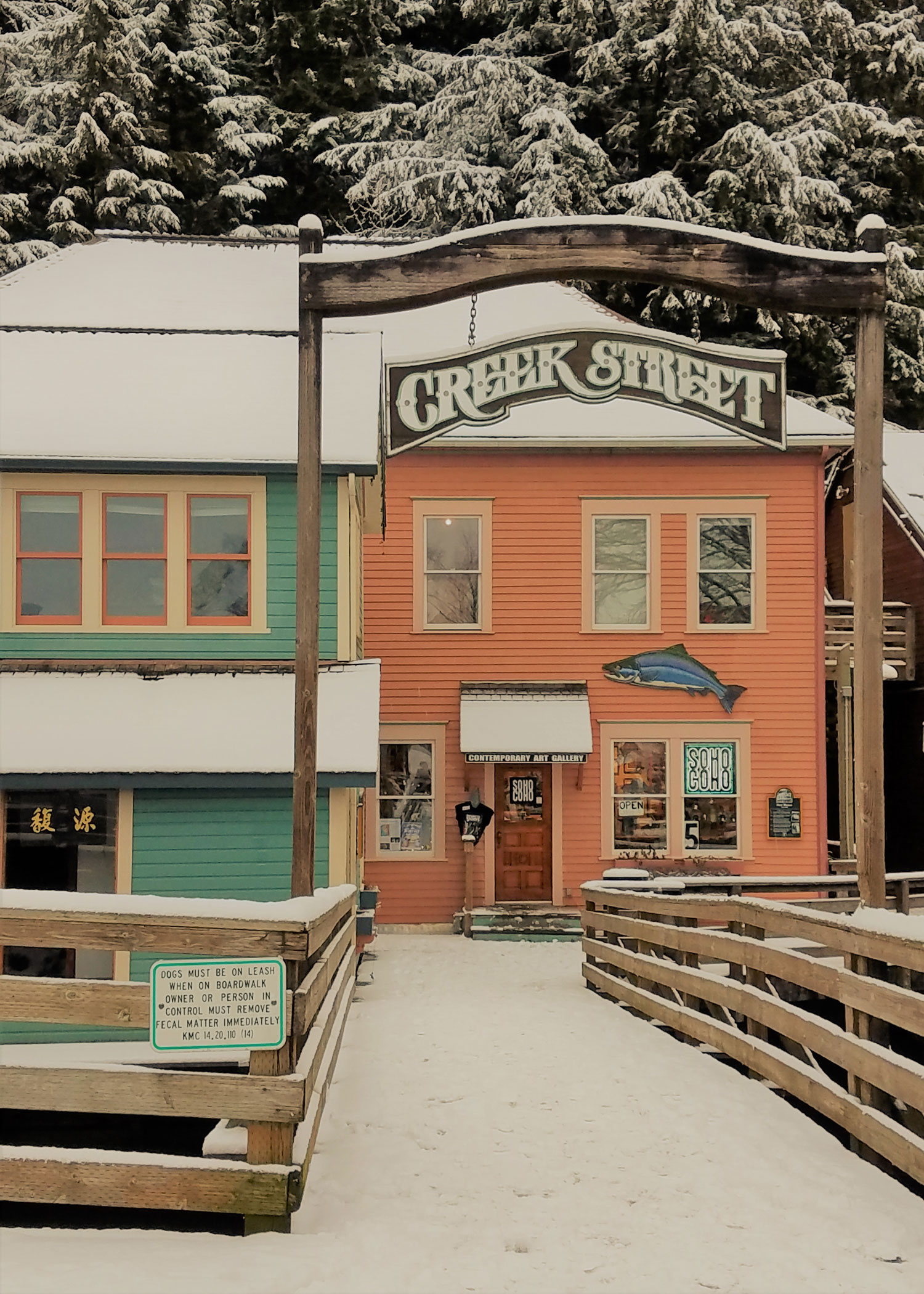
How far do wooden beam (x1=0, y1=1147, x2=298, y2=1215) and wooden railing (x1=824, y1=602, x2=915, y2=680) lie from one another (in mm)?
17113

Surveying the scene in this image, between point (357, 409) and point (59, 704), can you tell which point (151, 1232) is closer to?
point (59, 704)

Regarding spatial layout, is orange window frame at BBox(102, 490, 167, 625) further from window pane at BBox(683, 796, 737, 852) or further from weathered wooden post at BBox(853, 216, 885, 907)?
window pane at BBox(683, 796, 737, 852)

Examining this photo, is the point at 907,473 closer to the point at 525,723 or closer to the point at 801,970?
the point at 525,723

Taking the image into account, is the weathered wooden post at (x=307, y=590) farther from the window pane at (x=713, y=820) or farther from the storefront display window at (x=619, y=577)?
the window pane at (x=713, y=820)

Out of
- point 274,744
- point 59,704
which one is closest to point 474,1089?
point 274,744

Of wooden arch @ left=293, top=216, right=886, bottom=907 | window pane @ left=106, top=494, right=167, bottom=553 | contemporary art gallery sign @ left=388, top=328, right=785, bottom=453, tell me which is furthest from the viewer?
window pane @ left=106, top=494, right=167, bottom=553

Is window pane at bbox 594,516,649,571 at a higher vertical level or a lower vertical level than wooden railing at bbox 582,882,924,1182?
higher

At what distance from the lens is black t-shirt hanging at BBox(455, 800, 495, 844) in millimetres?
17578

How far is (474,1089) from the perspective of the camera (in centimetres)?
759

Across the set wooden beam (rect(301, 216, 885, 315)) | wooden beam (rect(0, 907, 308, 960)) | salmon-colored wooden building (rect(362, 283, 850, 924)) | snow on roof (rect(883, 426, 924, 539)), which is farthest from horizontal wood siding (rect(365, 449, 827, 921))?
wooden beam (rect(0, 907, 308, 960))

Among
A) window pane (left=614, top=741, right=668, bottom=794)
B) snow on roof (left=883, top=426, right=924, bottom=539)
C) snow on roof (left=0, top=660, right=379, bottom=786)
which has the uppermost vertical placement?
snow on roof (left=883, top=426, right=924, bottom=539)

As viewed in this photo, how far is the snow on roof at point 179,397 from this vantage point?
→ 12953 mm

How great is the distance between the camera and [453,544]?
18.6 metres

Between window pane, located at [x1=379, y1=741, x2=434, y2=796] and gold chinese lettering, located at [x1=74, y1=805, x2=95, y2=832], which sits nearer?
gold chinese lettering, located at [x1=74, y1=805, x2=95, y2=832]
